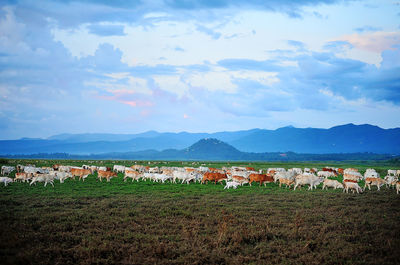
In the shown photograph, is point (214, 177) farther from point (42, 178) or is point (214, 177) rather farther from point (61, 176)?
point (42, 178)

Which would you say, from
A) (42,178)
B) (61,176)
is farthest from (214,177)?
(42,178)

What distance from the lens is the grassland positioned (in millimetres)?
10070

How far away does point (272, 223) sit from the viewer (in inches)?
563

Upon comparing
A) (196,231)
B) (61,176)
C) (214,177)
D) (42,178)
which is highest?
(42,178)

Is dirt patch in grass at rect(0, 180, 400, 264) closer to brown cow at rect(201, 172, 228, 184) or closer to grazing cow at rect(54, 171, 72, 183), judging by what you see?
grazing cow at rect(54, 171, 72, 183)

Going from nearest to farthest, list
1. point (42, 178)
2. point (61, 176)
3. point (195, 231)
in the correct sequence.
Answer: point (195, 231), point (42, 178), point (61, 176)

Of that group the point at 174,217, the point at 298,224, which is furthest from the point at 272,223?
the point at 174,217

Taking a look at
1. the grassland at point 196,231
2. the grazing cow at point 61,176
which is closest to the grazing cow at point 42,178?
the grazing cow at point 61,176

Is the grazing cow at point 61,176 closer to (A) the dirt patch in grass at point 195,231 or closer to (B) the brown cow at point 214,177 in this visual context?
(A) the dirt patch in grass at point 195,231

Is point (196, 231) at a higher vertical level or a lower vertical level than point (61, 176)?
lower

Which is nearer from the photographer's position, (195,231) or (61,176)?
(195,231)

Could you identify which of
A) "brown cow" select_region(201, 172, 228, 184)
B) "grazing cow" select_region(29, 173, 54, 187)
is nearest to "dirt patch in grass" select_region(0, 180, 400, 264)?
"grazing cow" select_region(29, 173, 54, 187)

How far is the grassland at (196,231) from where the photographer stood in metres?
10.1

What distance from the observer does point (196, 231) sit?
41.7 feet
